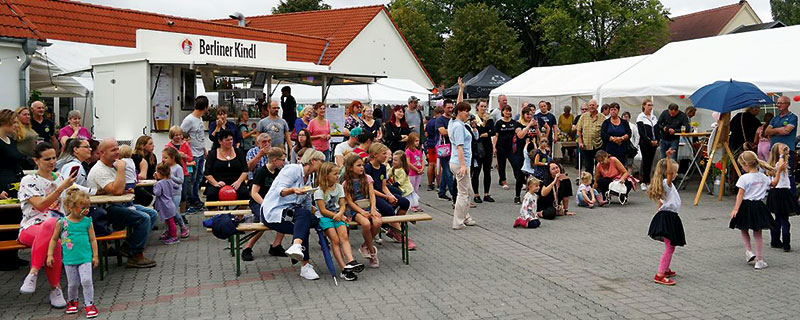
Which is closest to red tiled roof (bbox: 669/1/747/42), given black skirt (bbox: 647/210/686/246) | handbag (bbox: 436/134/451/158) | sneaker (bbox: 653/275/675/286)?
handbag (bbox: 436/134/451/158)

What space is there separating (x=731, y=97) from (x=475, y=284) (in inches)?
284

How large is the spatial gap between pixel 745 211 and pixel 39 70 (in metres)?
15.8

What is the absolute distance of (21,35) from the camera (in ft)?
44.4

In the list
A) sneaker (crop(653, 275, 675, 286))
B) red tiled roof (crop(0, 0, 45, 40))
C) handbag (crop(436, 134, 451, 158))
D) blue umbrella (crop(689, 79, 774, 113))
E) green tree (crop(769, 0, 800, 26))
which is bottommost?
sneaker (crop(653, 275, 675, 286))

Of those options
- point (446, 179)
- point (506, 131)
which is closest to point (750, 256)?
point (446, 179)

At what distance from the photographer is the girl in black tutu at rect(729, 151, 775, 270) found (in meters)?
7.21

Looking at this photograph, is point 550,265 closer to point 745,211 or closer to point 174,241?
point 745,211

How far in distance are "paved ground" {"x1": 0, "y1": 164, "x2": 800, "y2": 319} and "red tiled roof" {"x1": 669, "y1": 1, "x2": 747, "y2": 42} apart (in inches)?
1863

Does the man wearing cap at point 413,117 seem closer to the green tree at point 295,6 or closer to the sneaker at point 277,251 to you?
the sneaker at point 277,251

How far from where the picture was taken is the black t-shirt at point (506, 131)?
1293 cm

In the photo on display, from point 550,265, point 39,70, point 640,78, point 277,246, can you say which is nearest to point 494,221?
point 550,265

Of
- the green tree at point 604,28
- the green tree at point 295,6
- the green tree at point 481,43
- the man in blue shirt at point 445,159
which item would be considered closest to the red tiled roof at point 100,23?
the man in blue shirt at point 445,159

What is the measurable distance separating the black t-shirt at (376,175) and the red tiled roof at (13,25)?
8.81 metres

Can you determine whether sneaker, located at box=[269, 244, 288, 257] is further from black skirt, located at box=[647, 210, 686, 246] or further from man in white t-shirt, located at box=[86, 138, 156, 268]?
black skirt, located at box=[647, 210, 686, 246]
